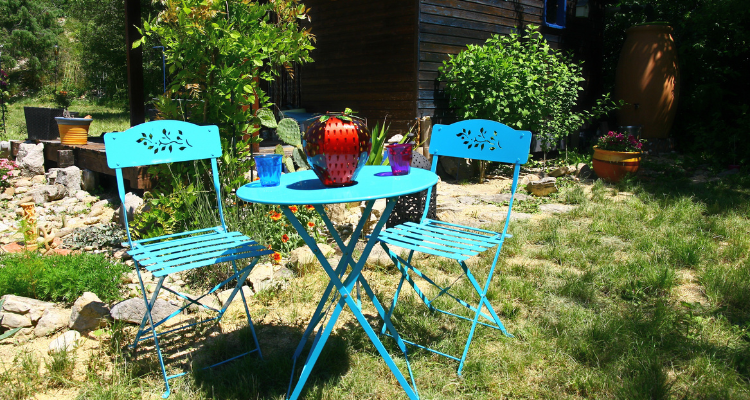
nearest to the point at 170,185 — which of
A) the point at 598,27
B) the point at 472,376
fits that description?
the point at 472,376

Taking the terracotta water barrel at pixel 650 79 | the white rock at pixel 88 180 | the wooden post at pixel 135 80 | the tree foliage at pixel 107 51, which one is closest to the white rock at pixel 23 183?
the white rock at pixel 88 180

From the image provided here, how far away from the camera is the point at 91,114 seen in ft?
44.7

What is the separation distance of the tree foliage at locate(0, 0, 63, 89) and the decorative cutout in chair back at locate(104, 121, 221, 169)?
19808 mm

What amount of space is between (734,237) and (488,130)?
241 centimetres

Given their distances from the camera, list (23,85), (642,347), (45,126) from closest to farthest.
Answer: (642,347)
(45,126)
(23,85)

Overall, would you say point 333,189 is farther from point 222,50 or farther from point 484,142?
point 222,50

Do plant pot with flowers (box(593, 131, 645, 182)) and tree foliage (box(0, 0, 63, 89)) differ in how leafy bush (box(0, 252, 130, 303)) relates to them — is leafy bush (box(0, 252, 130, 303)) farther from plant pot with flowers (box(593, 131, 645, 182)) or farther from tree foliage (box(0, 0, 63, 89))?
tree foliage (box(0, 0, 63, 89))

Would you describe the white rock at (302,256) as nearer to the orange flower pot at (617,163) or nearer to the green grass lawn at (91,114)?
the orange flower pot at (617,163)

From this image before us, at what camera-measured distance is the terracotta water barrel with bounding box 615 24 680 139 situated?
822 centimetres

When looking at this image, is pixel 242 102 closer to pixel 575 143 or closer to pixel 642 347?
pixel 642 347

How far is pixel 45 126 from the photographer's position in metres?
6.66

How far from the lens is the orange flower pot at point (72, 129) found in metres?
6.00

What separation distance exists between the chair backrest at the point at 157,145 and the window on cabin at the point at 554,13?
7.65 metres

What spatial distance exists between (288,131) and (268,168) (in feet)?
7.34
